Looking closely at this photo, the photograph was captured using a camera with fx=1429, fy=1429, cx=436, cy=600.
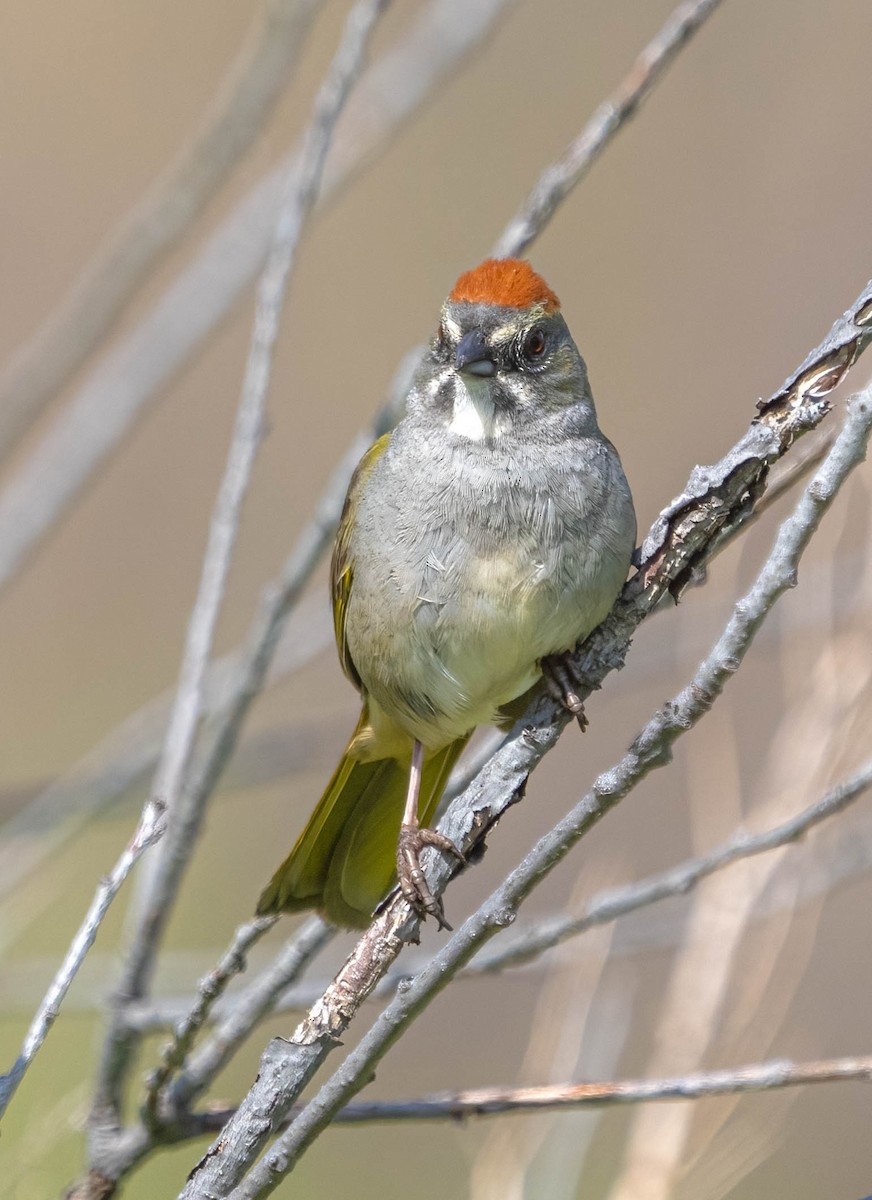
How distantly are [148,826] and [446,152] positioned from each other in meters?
5.78

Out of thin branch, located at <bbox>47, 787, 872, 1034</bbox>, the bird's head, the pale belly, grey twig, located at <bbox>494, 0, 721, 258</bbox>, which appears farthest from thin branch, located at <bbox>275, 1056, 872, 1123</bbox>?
grey twig, located at <bbox>494, 0, 721, 258</bbox>

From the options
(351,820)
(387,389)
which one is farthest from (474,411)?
(387,389)

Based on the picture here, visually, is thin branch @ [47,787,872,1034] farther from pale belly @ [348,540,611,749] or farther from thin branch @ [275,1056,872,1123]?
pale belly @ [348,540,611,749]

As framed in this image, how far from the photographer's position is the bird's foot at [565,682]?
9.50ft

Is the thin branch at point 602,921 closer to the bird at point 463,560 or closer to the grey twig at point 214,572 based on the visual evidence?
the grey twig at point 214,572

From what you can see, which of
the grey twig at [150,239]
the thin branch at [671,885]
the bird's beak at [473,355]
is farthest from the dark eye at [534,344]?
the thin branch at [671,885]

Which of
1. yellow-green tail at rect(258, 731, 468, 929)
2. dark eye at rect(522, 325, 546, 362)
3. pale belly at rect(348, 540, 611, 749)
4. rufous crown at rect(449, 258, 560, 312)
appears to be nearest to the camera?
pale belly at rect(348, 540, 611, 749)

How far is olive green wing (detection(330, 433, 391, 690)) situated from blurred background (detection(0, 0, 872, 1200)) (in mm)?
149

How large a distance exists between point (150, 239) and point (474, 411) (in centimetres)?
89

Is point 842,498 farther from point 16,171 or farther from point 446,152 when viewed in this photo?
point 16,171

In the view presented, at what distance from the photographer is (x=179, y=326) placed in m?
3.28

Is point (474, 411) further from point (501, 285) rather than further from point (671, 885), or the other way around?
point (671, 885)

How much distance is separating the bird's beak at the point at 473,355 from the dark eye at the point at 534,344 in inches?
4.7

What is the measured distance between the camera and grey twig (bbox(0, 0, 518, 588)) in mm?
3221
